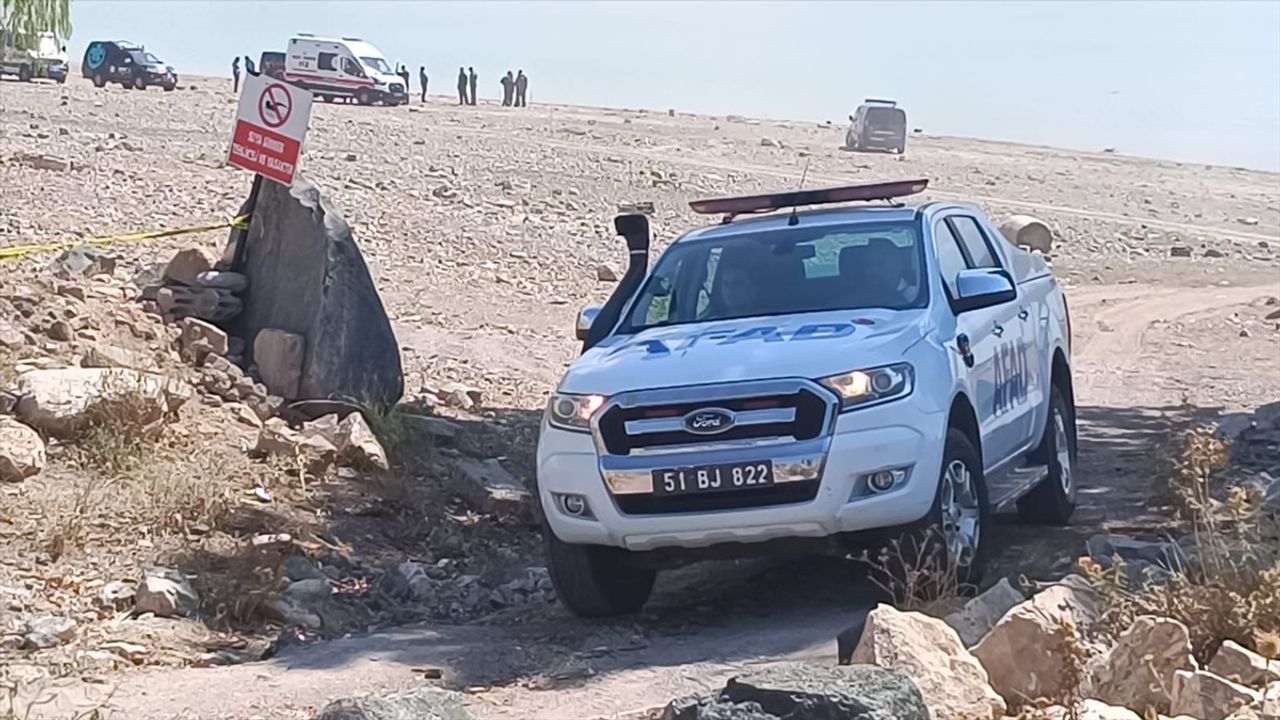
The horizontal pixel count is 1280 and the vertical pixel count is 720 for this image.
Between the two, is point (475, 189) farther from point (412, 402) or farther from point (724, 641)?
point (724, 641)

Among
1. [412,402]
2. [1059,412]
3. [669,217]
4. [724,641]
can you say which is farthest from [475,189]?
[724,641]

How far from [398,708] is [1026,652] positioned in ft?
6.89

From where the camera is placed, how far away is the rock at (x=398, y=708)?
18.1 feet

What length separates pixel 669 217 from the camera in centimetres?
3064

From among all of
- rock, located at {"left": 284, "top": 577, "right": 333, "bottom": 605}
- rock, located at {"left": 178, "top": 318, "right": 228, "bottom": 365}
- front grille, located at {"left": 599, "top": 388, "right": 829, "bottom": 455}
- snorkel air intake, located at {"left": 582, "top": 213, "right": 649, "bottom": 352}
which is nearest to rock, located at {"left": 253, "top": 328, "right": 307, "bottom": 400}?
rock, located at {"left": 178, "top": 318, "right": 228, "bottom": 365}

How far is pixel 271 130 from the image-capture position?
13.0m

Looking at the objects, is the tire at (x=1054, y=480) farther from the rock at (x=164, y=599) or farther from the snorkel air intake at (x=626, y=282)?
the rock at (x=164, y=599)

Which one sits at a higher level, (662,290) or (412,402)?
(662,290)

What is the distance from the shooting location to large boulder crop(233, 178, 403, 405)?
1227cm

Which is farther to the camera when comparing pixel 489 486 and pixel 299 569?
pixel 489 486

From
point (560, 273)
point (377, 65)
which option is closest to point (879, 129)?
point (377, 65)

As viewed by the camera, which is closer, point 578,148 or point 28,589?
point 28,589

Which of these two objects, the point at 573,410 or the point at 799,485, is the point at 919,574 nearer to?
the point at 799,485

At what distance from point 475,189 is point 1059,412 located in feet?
66.0
